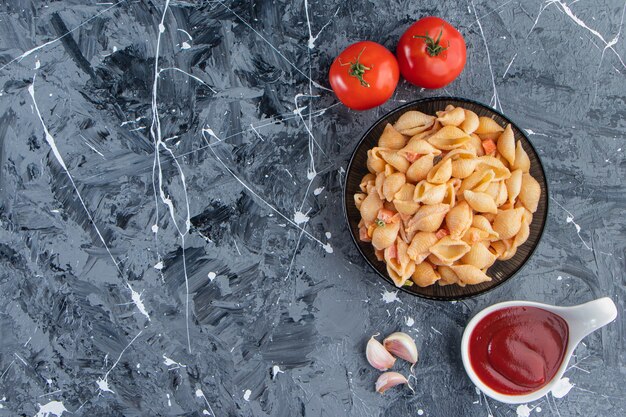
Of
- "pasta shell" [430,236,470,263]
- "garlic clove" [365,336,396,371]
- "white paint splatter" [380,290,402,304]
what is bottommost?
"garlic clove" [365,336,396,371]

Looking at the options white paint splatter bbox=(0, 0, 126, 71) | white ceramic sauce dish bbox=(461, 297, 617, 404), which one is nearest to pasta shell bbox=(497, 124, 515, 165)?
white ceramic sauce dish bbox=(461, 297, 617, 404)

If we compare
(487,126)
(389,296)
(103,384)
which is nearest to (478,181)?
(487,126)

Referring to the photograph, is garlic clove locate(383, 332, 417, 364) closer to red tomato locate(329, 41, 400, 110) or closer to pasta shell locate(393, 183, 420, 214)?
pasta shell locate(393, 183, 420, 214)

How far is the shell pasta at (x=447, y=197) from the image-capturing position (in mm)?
1161

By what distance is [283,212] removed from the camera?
135 centimetres

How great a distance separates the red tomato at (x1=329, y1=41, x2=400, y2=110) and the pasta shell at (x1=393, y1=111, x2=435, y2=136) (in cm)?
7

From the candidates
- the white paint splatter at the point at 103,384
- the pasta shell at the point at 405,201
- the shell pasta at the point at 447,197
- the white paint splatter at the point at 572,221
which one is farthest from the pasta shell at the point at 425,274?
the white paint splatter at the point at 103,384

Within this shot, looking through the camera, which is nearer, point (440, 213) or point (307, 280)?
point (440, 213)

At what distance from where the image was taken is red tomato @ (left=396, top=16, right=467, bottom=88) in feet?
3.93

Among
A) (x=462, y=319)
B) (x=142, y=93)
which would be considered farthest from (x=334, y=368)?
(x=142, y=93)

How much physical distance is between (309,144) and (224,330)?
497 mm

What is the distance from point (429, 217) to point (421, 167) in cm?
11

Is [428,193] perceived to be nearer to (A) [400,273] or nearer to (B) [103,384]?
(A) [400,273]

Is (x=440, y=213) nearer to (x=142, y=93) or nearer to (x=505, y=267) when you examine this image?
(x=505, y=267)
